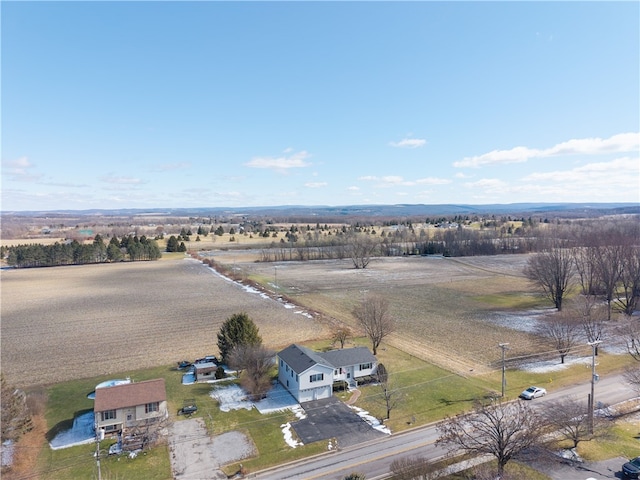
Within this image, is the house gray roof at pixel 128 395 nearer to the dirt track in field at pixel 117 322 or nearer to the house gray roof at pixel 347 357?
the dirt track in field at pixel 117 322

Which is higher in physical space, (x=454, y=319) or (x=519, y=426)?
(x=519, y=426)

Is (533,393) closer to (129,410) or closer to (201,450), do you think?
(201,450)

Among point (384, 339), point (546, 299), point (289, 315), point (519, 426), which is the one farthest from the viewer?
point (546, 299)

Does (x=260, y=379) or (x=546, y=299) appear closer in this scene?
(x=260, y=379)

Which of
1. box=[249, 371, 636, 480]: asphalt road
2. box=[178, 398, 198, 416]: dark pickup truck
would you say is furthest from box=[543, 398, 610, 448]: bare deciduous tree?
box=[178, 398, 198, 416]: dark pickup truck

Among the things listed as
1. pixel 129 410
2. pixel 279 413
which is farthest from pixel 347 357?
pixel 129 410

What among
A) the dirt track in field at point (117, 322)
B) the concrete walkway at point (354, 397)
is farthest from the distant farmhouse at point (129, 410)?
the concrete walkway at point (354, 397)

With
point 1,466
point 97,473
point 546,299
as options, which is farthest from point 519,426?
point 546,299

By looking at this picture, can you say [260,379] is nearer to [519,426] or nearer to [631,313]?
[519,426]
